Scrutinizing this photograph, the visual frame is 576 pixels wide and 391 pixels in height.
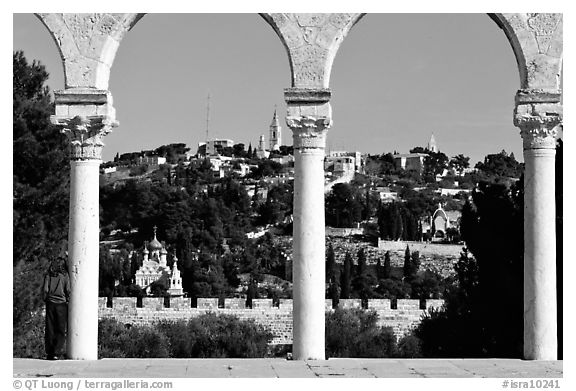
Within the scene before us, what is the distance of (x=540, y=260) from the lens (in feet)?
55.5

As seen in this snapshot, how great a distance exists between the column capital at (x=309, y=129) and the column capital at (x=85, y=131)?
2984mm

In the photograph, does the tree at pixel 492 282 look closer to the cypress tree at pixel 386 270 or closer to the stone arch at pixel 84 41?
the stone arch at pixel 84 41

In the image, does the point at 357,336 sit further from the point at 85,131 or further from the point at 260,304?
the point at 85,131

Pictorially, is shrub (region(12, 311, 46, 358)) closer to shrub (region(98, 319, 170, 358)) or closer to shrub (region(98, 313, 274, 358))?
shrub (region(98, 319, 170, 358))

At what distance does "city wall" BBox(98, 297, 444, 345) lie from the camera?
71.2 meters

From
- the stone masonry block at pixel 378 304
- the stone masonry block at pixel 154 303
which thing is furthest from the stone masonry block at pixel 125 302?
the stone masonry block at pixel 378 304

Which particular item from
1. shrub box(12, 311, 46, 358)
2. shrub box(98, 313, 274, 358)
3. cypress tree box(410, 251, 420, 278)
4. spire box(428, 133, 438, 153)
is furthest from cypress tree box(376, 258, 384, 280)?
shrub box(12, 311, 46, 358)

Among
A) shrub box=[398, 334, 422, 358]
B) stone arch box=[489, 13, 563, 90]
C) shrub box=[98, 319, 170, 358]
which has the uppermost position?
stone arch box=[489, 13, 563, 90]

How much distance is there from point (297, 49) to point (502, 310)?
42.3 ft

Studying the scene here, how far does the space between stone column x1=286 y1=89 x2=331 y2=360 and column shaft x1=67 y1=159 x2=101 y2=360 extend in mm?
3245

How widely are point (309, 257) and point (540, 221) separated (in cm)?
380

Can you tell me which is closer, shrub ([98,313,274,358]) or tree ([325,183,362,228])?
shrub ([98,313,274,358])

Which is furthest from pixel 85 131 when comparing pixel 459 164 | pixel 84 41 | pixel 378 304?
pixel 459 164
